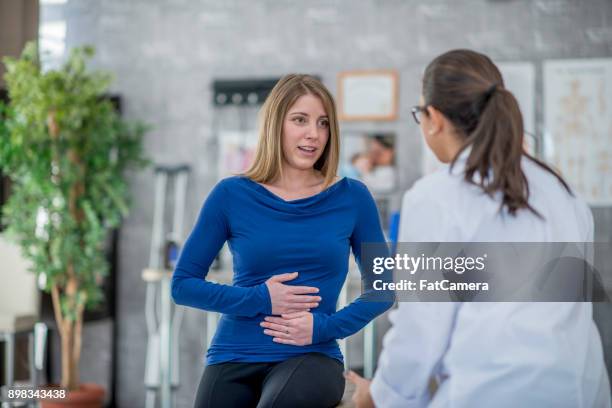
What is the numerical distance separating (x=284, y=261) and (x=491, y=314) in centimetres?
65

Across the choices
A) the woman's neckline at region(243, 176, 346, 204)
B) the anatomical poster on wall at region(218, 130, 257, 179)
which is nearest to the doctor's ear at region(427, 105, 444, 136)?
the woman's neckline at region(243, 176, 346, 204)

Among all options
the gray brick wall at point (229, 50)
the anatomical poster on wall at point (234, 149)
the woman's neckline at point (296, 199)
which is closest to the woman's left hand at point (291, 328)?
the woman's neckline at point (296, 199)

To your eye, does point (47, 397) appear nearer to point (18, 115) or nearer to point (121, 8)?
point (18, 115)

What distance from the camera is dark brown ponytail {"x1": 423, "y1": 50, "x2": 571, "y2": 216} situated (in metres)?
1.11

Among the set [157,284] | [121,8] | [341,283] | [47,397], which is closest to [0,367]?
[47,397]

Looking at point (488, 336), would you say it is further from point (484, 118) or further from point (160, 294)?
point (160, 294)

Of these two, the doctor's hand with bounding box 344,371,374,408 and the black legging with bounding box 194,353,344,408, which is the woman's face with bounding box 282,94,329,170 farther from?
the doctor's hand with bounding box 344,371,374,408

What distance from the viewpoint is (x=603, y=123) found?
419 cm

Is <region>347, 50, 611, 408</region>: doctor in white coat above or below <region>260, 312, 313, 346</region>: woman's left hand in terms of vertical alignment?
above

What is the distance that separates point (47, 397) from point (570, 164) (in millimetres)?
3085

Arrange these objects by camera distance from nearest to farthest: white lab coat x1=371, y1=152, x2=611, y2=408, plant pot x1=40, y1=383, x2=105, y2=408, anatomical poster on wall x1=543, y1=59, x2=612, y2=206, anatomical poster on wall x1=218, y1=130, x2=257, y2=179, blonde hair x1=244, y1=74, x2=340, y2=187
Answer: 1. white lab coat x1=371, y1=152, x2=611, y2=408
2. blonde hair x1=244, y1=74, x2=340, y2=187
3. plant pot x1=40, y1=383, x2=105, y2=408
4. anatomical poster on wall x1=543, y1=59, x2=612, y2=206
5. anatomical poster on wall x1=218, y1=130, x2=257, y2=179

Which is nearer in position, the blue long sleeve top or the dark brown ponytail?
the dark brown ponytail

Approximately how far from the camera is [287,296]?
62.7 inches

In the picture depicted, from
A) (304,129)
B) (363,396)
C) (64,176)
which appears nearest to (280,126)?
(304,129)
